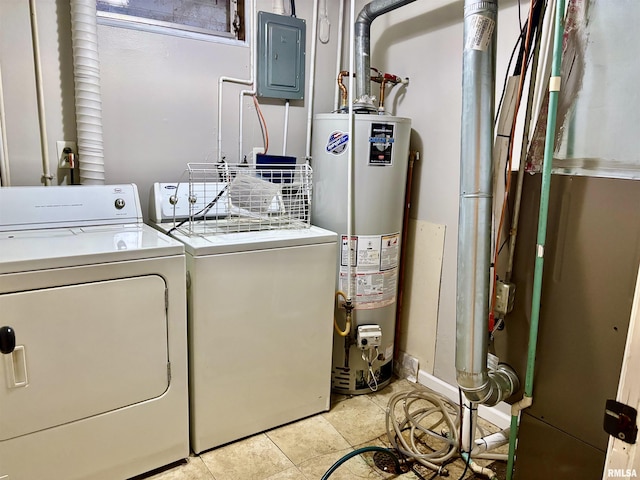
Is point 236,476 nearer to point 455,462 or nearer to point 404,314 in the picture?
point 455,462

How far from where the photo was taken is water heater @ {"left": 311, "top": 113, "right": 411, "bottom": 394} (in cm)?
216

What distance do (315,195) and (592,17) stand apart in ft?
4.51

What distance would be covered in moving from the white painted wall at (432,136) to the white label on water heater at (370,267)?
0.26 metres

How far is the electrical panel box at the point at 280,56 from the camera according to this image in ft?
7.95

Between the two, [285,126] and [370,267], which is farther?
[285,126]

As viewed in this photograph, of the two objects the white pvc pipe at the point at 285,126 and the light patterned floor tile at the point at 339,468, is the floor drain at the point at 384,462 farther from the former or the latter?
the white pvc pipe at the point at 285,126

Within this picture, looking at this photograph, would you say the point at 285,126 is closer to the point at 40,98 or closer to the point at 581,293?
the point at 40,98

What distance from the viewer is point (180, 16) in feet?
7.53

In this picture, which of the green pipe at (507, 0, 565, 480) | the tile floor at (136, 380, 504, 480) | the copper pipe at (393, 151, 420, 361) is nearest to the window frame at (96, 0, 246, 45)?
the copper pipe at (393, 151, 420, 361)

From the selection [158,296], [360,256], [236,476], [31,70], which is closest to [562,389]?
[360,256]

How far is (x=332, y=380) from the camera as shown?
7.82 ft

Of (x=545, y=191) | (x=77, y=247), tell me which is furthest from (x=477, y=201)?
(x=77, y=247)

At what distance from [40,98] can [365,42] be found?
1.56 metres

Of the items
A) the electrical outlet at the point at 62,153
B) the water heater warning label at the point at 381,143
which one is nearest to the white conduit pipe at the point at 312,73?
the water heater warning label at the point at 381,143
